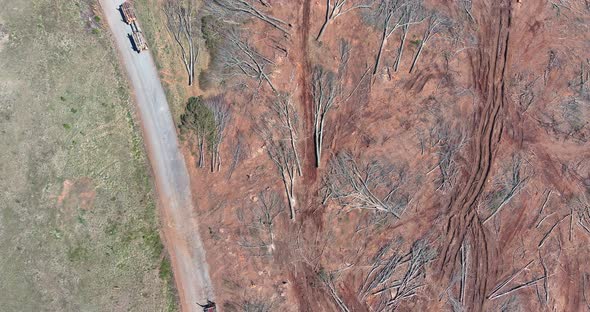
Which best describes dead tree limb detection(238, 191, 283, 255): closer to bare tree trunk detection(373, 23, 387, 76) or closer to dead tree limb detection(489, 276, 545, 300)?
bare tree trunk detection(373, 23, 387, 76)

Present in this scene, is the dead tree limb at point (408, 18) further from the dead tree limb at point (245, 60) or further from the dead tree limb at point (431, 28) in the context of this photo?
the dead tree limb at point (245, 60)

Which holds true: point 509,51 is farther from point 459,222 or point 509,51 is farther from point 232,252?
Result: point 232,252

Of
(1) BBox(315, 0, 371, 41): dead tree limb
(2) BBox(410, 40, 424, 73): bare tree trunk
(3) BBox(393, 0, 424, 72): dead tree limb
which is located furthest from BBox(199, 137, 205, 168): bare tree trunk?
(2) BBox(410, 40, 424, 73): bare tree trunk

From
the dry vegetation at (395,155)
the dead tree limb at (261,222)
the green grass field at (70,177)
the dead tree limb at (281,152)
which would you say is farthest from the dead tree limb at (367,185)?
the green grass field at (70,177)

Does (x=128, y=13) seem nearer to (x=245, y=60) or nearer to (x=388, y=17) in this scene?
(x=245, y=60)

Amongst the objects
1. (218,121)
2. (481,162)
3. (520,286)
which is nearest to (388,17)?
(481,162)

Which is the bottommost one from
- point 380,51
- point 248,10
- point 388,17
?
point 380,51
